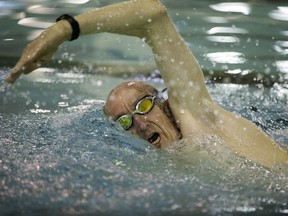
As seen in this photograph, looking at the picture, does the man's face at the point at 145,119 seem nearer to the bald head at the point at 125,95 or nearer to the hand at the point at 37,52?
the bald head at the point at 125,95

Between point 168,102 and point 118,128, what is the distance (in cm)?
24

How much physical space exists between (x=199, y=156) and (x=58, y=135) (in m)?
0.69

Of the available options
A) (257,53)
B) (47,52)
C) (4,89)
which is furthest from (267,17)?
(47,52)

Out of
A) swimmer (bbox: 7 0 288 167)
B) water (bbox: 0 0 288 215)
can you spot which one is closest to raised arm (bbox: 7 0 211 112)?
swimmer (bbox: 7 0 288 167)

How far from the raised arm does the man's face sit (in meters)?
0.09

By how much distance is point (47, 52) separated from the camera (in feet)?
7.66

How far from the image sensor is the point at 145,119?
277 centimetres

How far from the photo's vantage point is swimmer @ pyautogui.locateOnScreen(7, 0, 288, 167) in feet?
8.51

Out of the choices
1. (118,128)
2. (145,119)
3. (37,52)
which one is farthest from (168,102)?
(37,52)

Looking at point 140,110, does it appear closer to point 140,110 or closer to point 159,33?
point 140,110

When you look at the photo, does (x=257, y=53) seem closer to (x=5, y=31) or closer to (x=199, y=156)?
(x=5, y=31)

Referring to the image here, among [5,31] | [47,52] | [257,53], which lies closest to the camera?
[47,52]

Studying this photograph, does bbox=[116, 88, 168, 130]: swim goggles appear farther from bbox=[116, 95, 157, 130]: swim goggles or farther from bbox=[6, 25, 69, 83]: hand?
bbox=[6, 25, 69, 83]: hand

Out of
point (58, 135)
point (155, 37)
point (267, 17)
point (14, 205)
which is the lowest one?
point (267, 17)
